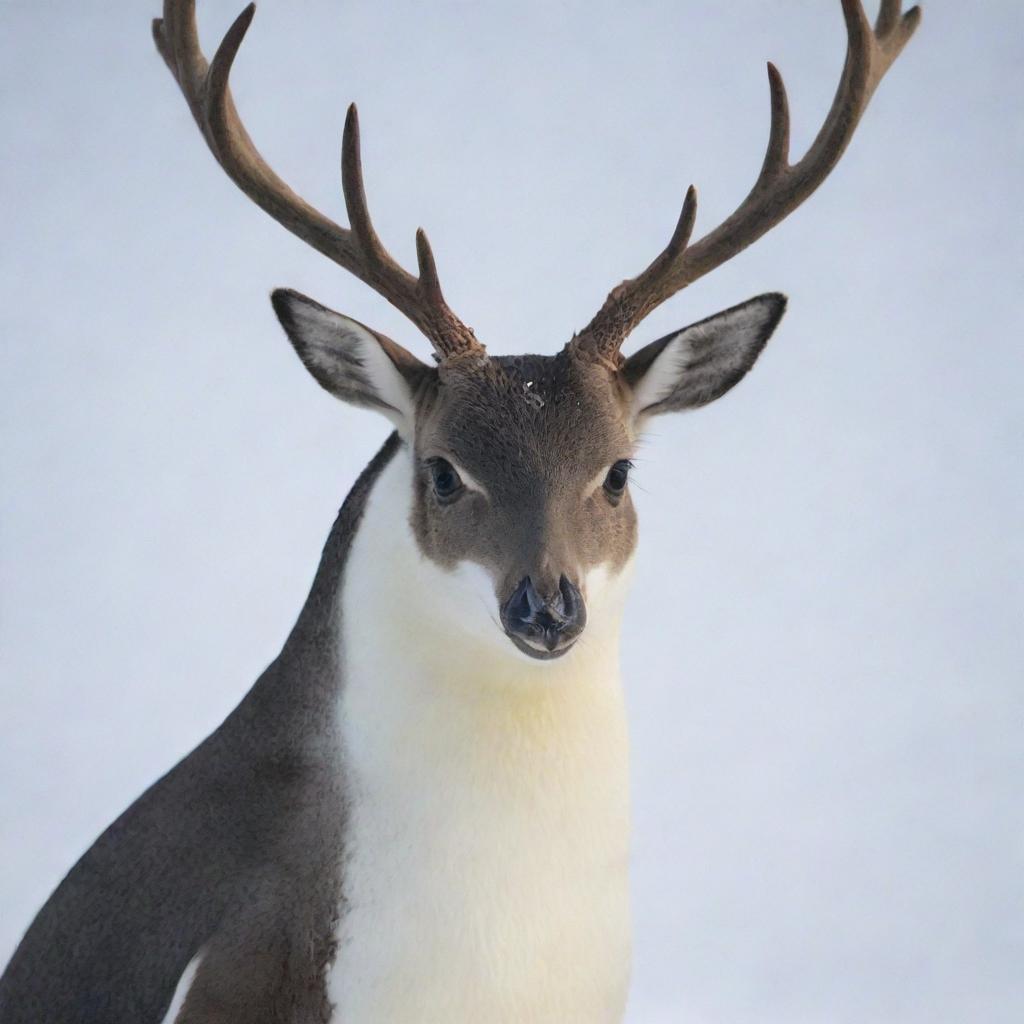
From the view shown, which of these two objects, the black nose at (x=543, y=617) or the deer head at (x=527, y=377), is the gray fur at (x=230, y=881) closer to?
the deer head at (x=527, y=377)

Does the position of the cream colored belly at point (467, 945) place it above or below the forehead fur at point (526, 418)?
below

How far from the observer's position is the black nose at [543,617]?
2.68m

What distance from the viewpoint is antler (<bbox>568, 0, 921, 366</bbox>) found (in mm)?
3186

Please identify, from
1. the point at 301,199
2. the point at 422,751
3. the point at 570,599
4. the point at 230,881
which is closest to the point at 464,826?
the point at 422,751

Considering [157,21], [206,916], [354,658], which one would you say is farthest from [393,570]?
[157,21]

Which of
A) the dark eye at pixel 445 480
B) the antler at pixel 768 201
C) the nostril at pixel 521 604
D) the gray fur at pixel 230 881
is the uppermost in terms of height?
the antler at pixel 768 201

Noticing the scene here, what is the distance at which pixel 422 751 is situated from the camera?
3.03m

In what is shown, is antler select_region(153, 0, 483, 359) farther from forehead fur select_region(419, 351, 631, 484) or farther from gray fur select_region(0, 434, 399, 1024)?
gray fur select_region(0, 434, 399, 1024)

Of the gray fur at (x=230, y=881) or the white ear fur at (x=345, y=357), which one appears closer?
the gray fur at (x=230, y=881)

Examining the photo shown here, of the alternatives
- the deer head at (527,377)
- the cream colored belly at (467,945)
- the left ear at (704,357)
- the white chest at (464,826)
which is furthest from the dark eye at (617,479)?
the cream colored belly at (467,945)

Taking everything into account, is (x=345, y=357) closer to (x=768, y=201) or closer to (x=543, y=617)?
(x=543, y=617)

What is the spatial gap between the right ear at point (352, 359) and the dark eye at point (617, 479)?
387 mm

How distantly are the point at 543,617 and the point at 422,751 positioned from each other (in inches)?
18.9

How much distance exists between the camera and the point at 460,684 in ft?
9.94
